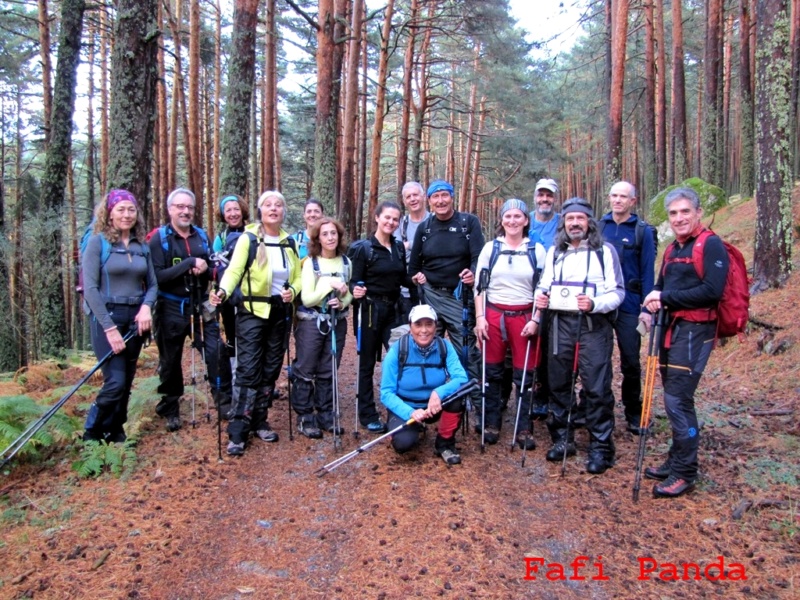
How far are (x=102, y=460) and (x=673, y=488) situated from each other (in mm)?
4398

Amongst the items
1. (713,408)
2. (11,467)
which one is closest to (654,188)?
(713,408)

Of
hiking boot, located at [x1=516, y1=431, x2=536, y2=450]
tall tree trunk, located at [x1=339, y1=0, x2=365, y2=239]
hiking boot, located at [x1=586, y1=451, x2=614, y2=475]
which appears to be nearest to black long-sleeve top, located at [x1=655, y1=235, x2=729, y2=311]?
hiking boot, located at [x1=586, y1=451, x2=614, y2=475]

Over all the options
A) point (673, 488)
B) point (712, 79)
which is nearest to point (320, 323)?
point (673, 488)

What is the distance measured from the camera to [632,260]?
16.5ft

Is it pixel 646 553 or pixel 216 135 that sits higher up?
pixel 216 135

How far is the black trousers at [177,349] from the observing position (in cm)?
512

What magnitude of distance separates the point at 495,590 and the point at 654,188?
1976 centimetres

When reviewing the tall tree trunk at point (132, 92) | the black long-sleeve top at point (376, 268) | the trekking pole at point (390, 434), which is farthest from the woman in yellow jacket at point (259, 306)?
the tall tree trunk at point (132, 92)

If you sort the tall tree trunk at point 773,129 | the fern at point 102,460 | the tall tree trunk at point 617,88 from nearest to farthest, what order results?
the fern at point 102,460 → the tall tree trunk at point 773,129 → the tall tree trunk at point 617,88

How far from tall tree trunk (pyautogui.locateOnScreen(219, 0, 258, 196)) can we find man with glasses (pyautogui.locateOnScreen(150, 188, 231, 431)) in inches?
127

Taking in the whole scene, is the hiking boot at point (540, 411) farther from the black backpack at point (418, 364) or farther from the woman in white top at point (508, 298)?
the black backpack at point (418, 364)

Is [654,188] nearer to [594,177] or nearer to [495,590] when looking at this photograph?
[495,590]

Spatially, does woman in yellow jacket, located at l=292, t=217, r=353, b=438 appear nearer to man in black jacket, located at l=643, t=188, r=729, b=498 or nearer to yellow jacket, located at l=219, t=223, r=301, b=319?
yellow jacket, located at l=219, t=223, r=301, b=319

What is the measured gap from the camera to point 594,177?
4272cm
